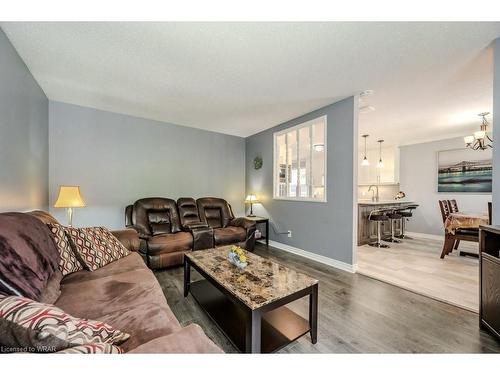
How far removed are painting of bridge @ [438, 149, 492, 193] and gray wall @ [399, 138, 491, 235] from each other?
114 mm

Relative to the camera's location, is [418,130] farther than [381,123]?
Yes

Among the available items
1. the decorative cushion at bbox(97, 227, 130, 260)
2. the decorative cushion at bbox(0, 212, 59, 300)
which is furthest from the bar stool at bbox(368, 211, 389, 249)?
the decorative cushion at bbox(0, 212, 59, 300)

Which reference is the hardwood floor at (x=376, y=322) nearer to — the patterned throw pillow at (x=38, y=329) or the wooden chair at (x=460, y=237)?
the patterned throw pillow at (x=38, y=329)

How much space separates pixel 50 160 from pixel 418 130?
6679 millimetres

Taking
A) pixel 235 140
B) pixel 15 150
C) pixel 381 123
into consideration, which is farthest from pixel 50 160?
pixel 381 123

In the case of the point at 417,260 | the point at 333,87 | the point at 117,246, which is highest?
the point at 333,87

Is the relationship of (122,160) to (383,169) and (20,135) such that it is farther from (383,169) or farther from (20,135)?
(383,169)

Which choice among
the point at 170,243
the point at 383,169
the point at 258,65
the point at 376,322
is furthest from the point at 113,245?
the point at 383,169

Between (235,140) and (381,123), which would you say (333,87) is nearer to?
(381,123)

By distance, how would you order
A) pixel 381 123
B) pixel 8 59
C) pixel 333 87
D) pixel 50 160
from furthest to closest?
pixel 381 123, pixel 50 160, pixel 333 87, pixel 8 59

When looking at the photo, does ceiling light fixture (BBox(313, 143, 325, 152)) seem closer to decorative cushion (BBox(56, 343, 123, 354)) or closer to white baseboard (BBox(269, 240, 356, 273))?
white baseboard (BBox(269, 240, 356, 273))

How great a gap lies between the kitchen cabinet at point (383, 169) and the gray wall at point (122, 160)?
4409 mm

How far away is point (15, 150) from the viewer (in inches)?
74.7

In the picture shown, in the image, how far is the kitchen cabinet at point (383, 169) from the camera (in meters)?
5.58
